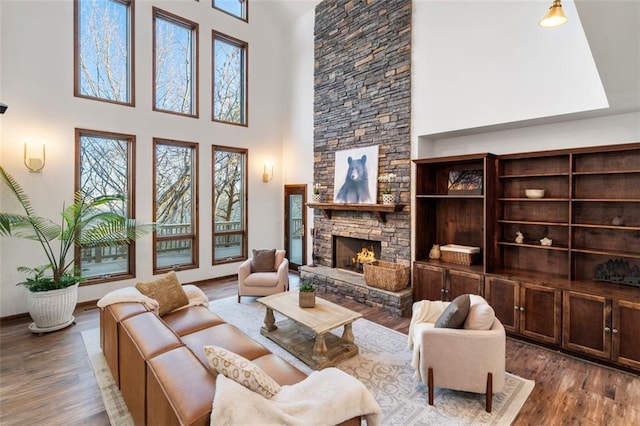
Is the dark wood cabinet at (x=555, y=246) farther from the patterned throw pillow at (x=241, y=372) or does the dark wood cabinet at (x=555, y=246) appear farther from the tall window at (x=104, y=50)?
the tall window at (x=104, y=50)

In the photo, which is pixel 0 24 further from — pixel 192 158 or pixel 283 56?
pixel 283 56

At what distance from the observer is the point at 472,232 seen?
15.3 feet

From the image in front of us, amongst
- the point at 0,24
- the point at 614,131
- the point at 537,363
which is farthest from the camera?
the point at 0,24

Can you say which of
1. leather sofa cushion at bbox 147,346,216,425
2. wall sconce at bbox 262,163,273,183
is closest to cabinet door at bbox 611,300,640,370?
leather sofa cushion at bbox 147,346,216,425

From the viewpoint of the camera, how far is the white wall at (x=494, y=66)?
3.46 m

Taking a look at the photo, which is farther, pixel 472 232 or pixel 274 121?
pixel 274 121

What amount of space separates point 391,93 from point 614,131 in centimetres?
289

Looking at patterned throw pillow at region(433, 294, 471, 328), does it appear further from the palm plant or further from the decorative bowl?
the palm plant

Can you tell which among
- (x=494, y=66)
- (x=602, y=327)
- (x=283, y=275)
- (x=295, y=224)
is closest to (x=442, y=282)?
(x=602, y=327)

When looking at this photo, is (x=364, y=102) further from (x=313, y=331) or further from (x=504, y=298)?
(x=313, y=331)

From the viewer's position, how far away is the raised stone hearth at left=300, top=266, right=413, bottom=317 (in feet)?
15.0

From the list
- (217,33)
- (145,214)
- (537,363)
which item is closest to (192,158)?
(145,214)

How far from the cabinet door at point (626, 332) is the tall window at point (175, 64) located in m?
6.75

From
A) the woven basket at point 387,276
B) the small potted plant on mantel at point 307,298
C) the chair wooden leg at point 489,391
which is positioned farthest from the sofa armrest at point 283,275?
the chair wooden leg at point 489,391
